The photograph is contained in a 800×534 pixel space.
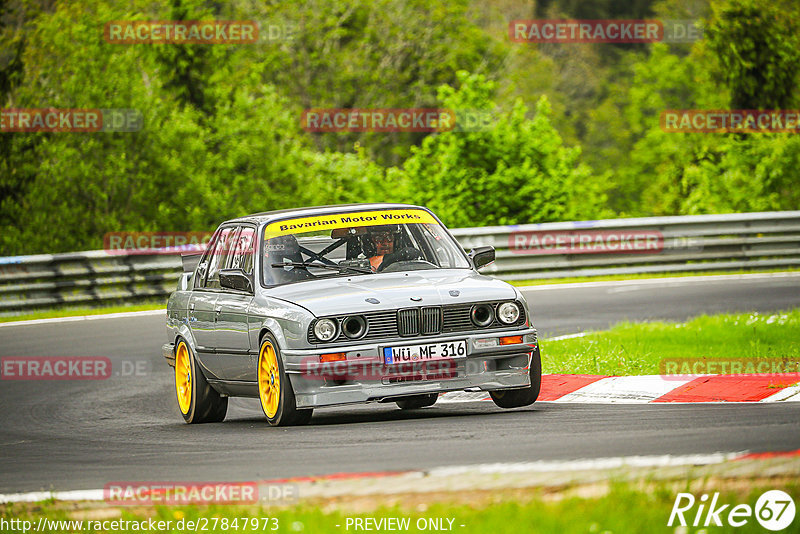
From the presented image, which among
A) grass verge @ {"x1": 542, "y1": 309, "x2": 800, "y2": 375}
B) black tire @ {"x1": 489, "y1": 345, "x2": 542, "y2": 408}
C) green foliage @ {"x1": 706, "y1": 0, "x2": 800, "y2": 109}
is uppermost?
green foliage @ {"x1": 706, "y1": 0, "x2": 800, "y2": 109}

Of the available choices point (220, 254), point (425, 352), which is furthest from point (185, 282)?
point (425, 352)

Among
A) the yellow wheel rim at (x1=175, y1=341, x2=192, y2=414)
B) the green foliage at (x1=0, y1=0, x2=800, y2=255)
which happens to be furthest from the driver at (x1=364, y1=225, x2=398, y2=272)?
the green foliage at (x1=0, y1=0, x2=800, y2=255)

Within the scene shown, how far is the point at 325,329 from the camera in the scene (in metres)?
8.87

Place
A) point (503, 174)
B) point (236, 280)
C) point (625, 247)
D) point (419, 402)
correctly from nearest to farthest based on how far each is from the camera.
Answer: point (236, 280) < point (419, 402) < point (625, 247) < point (503, 174)

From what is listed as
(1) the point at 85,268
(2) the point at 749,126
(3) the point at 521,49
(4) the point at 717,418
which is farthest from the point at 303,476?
(3) the point at 521,49

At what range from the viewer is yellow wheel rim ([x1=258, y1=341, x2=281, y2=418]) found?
30.2 feet

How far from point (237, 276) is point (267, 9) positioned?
134 feet

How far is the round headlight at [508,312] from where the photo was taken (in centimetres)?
922

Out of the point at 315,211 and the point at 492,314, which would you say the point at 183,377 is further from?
the point at 492,314

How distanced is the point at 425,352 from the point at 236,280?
182cm

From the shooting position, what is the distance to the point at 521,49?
53.6 m

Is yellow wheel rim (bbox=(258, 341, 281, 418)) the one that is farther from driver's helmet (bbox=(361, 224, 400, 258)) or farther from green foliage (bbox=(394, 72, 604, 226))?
green foliage (bbox=(394, 72, 604, 226))

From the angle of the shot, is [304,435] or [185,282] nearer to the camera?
[304,435]

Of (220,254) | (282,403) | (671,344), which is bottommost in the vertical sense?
(671,344)
